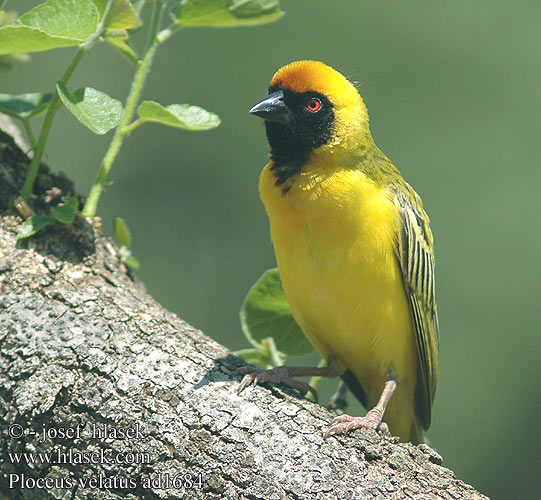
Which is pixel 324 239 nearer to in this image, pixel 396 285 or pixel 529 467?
pixel 396 285

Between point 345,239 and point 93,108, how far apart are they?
1.34 m

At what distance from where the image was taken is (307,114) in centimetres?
386

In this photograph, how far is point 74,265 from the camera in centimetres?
310

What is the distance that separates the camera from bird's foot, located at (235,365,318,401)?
2936 millimetres

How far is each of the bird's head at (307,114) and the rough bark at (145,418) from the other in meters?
1.30

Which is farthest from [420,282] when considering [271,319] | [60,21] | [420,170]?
[420,170]

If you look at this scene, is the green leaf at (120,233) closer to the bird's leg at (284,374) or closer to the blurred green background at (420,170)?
the bird's leg at (284,374)

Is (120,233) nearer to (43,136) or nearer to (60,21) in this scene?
(43,136)

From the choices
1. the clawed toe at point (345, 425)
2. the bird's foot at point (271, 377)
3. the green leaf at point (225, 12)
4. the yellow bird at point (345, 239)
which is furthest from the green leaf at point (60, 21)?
the clawed toe at point (345, 425)

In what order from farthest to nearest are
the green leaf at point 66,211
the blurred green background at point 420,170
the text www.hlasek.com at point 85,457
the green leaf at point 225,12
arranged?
the blurred green background at point 420,170 → the green leaf at point 225,12 → the green leaf at point 66,211 → the text www.hlasek.com at point 85,457

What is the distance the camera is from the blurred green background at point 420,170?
373 inches

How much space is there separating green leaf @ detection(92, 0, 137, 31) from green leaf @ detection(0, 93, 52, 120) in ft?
1.53

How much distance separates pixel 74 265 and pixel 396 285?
1.60 metres

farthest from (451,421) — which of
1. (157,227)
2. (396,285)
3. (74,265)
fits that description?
(74,265)
